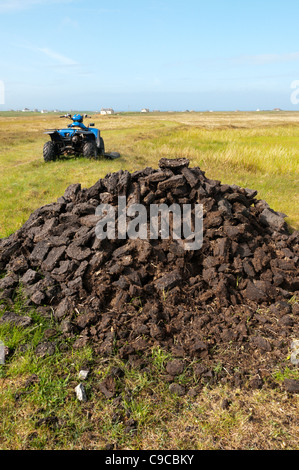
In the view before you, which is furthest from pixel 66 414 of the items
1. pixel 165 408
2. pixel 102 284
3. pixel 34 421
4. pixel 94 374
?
pixel 102 284

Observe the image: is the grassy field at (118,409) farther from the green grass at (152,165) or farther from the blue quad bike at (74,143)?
the blue quad bike at (74,143)

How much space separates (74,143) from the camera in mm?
14031

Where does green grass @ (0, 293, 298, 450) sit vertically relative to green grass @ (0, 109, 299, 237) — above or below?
below

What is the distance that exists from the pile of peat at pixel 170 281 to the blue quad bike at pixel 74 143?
27.0ft

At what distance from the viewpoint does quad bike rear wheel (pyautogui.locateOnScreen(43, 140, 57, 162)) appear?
1390cm

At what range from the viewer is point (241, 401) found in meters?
3.27

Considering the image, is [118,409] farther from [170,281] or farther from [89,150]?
[89,150]

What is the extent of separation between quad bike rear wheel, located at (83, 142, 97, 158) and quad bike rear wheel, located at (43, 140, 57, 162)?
142cm

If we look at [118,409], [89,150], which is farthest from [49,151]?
[118,409]

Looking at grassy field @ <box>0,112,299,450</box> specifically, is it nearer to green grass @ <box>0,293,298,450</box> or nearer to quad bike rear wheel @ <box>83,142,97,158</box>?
green grass @ <box>0,293,298,450</box>

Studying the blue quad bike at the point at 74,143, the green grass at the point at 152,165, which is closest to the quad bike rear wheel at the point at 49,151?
the blue quad bike at the point at 74,143

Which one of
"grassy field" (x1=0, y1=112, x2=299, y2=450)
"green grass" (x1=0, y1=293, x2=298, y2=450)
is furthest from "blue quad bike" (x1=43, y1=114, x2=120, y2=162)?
"green grass" (x1=0, y1=293, x2=298, y2=450)

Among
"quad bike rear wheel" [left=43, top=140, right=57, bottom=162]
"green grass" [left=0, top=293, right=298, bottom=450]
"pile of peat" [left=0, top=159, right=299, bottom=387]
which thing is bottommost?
"green grass" [left=0, top=293, right=298, bottom=450]

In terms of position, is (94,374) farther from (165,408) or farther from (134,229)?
(134,229)
